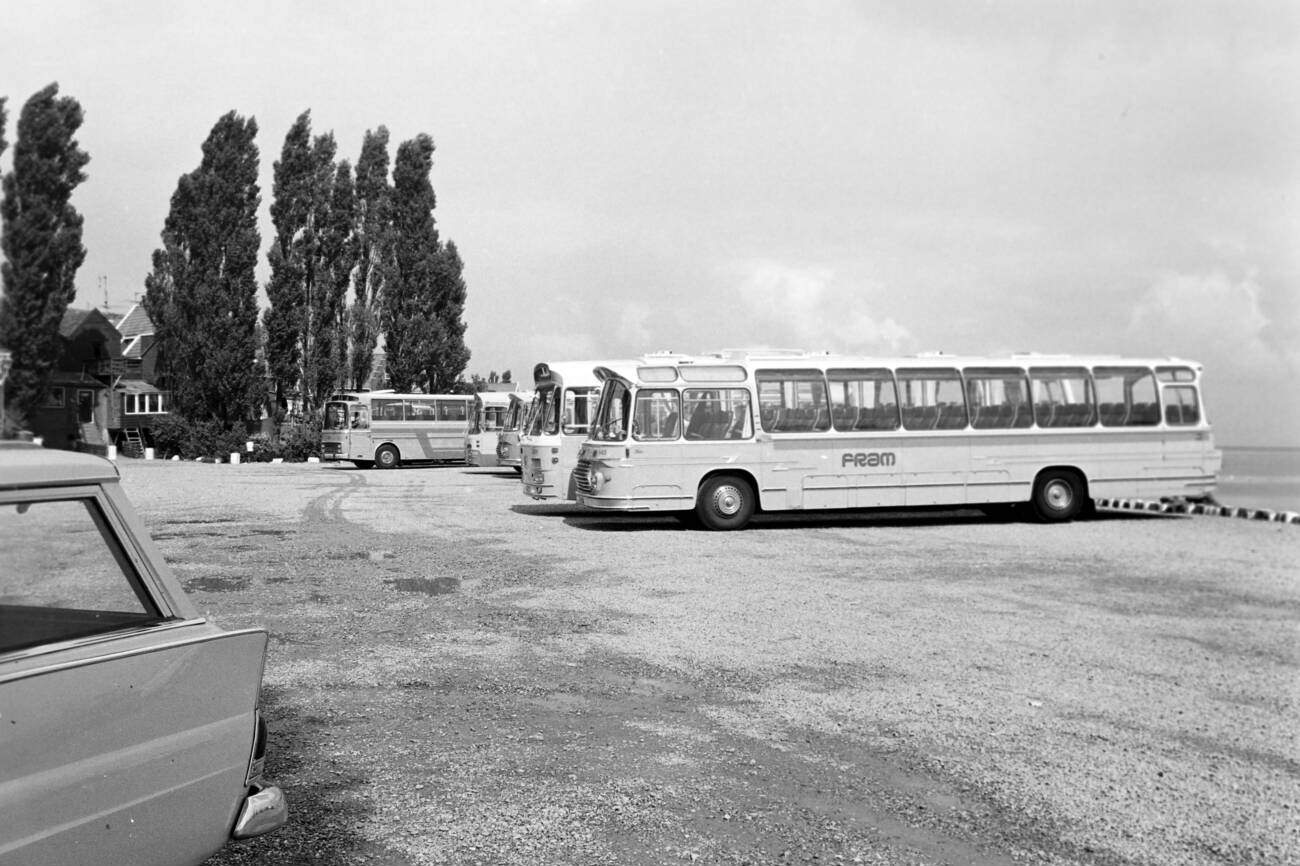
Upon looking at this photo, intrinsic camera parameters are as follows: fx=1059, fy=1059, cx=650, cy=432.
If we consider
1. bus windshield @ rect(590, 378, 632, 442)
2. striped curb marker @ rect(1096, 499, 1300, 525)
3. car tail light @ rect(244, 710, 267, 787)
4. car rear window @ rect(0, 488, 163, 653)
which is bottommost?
striped curb marker @ rect(1096, 499, 1300, 525)

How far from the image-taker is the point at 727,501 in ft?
56.8

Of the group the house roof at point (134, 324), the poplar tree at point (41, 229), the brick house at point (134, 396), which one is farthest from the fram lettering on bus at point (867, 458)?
the house roof at point (134, 324)

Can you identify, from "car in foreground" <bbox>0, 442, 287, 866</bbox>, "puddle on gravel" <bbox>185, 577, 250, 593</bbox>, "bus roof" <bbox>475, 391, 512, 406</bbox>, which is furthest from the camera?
"bus roof" <bbox>475, 391, 512, 406</bbox>

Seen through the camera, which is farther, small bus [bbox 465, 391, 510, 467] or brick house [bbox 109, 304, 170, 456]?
brick house [bbox 109, 304, 170, 456]

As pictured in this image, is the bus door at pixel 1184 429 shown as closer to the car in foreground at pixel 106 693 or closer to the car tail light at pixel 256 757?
the car tail light at pixel 256 757

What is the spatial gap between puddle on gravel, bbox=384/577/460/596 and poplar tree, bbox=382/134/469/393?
35122 millimetres

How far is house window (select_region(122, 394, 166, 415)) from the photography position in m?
59.4

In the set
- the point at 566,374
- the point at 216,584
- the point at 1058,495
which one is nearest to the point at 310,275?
the point at 566,374

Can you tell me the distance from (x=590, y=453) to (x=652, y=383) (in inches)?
61.1

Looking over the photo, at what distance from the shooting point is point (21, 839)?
92.0 inches

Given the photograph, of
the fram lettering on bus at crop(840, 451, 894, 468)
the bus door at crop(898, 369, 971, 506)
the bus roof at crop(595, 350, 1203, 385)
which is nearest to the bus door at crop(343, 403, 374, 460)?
the bus roof at crop(595, 350, 1203, 385)

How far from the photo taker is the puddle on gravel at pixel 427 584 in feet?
33.0

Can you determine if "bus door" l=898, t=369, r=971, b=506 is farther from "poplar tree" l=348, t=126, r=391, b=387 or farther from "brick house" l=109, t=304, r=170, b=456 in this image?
"brick house" l=109, t=304, r=170, b=456

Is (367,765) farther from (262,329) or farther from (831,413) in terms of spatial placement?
(262,329)
